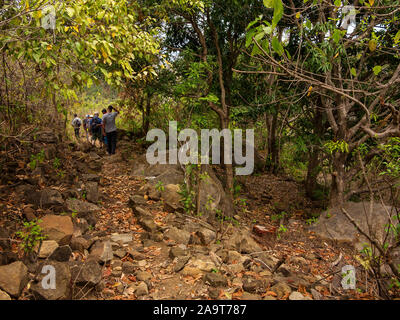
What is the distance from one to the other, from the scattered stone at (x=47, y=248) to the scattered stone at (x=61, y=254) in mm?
115

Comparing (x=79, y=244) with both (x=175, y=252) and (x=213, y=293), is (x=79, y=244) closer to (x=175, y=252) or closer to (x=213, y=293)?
(x=175, y=252)

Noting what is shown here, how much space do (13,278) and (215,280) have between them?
225 centimetres

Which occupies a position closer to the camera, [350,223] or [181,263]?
[181,263]

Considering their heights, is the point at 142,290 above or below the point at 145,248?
Answer: below

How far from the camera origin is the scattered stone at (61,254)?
338 centimetres

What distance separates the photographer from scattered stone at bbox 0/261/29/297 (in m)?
2.72

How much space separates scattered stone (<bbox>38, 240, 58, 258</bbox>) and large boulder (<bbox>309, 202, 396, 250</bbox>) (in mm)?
5242

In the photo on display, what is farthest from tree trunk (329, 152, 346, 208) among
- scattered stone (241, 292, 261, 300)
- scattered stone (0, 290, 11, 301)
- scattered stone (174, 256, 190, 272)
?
scattered stone (0, 290, 11, 301)

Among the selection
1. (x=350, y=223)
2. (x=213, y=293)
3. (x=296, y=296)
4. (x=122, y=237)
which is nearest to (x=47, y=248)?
(x=122, y=237)

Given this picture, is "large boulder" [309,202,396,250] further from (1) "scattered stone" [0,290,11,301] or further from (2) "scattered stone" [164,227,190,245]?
(1) "scattered stone" [0,290,11,301]

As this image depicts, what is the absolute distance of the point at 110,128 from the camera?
29.4 ft

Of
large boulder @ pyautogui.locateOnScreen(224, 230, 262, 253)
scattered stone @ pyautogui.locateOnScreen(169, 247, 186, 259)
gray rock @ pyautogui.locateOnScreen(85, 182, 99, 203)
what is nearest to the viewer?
scattered stone @ pyautogui.locateOnScreen(169, 247, 186, 259)

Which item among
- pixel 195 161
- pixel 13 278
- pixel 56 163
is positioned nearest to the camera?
pixel 13 278
